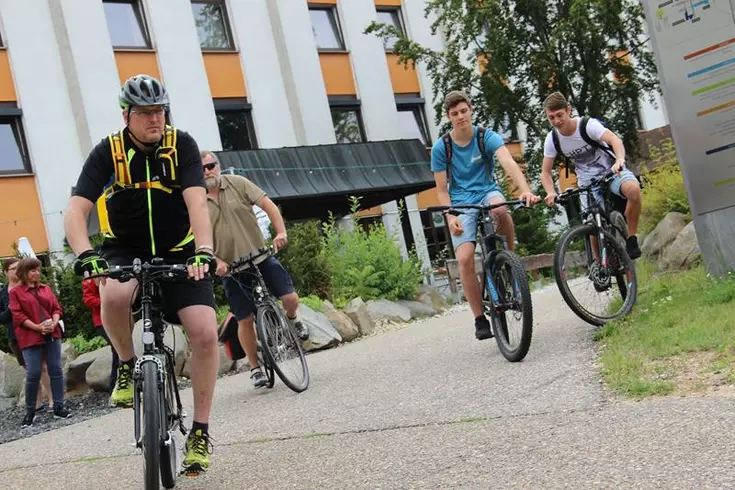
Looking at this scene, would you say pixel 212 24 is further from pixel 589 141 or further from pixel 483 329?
pixel 483 329

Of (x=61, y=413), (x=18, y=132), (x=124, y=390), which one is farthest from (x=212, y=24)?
(x=124, y=390)

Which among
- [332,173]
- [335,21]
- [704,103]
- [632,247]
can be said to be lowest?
[632,247]

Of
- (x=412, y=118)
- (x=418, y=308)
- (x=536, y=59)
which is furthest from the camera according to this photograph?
(x=412, y=118)

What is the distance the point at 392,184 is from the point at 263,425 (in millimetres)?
18443

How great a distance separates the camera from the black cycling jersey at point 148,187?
4.19 m

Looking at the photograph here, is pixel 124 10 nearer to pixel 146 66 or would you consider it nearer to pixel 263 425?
pixel 146 66

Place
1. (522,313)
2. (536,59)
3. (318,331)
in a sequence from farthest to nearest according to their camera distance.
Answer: (536,59), (318,331), (522,313)

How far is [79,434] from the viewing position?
7547mm

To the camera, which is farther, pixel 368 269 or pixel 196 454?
pixel 368 269

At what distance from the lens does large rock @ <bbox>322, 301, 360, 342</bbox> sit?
12.5 metres

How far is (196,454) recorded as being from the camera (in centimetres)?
406

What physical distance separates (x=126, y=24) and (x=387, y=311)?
1330cm

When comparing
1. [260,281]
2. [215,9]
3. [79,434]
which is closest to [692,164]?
[260,281]

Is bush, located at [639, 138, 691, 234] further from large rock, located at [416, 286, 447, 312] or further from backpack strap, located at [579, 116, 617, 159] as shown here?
large rock, located at [416, 286, 447, 312]
